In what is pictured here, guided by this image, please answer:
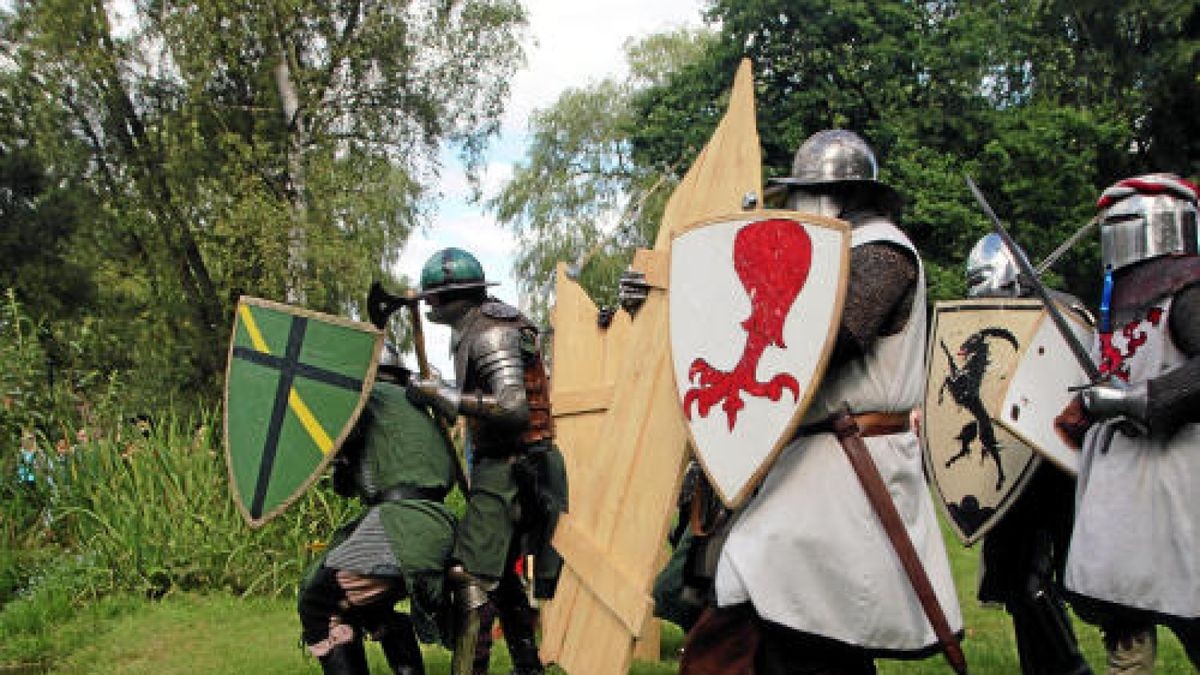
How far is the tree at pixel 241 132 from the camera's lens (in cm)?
1551

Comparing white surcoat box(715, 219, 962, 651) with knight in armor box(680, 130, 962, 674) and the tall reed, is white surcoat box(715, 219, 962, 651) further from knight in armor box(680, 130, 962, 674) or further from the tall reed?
the tall reed

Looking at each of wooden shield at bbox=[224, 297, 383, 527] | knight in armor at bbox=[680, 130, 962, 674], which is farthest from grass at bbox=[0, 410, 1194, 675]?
knight in armor at bbox=[680, 130, 962, 674]

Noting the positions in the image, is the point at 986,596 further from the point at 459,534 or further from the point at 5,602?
the point at 5,602

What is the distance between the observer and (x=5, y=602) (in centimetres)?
662

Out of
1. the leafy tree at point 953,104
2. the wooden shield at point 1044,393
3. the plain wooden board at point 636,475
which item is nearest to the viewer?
the plain wooden board at point 636,475

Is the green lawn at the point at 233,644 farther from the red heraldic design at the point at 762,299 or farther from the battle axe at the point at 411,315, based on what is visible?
the red heraldic design at the point at 762,299

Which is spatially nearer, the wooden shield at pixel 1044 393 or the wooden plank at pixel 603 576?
the wooden plank at pixel 603 576

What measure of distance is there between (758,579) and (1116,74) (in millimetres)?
22038

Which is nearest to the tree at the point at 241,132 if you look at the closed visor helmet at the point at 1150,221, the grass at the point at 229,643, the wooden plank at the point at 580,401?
the grass at the point at 229,643

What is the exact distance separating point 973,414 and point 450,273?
185 cm

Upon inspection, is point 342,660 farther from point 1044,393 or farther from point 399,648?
point 1044,393

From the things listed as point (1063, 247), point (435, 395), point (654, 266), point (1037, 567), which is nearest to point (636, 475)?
point (654, 266)

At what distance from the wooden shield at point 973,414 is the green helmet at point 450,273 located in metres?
1.61

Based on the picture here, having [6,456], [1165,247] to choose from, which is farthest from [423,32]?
[1165,247]
